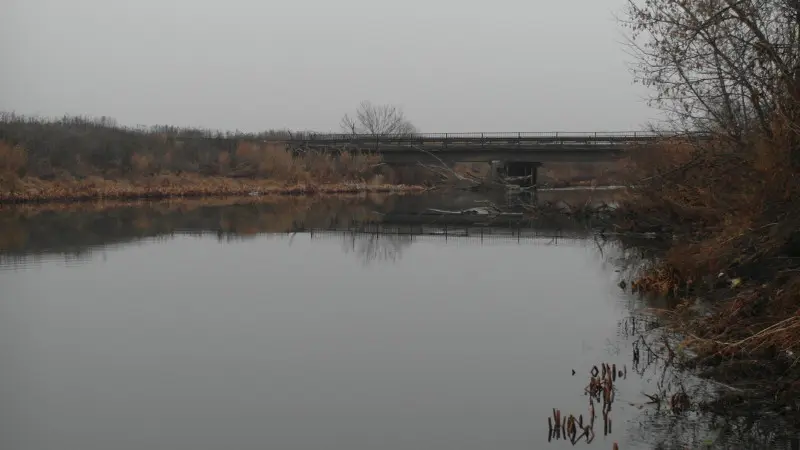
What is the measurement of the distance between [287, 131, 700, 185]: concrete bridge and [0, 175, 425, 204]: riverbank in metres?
4.05

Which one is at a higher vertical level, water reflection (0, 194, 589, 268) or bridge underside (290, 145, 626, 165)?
bridge underside (290, 145, 626, 165)

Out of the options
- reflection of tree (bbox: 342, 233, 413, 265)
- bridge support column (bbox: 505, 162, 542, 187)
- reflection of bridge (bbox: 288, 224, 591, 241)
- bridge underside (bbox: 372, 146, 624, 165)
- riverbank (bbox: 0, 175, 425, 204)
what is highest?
bridge underside (bbox: 372, 146, 624, 165)

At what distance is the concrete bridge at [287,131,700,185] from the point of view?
2852 inches

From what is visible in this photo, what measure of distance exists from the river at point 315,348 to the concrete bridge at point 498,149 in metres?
42.0

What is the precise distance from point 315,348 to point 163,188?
52837 mm

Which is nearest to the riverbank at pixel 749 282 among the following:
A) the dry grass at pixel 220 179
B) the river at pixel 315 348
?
the river at pixel 315 348

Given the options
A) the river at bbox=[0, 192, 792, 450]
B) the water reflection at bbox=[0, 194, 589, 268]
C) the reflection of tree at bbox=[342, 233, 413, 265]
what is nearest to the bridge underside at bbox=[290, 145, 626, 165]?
the water reflection at bbox=[0, 194, 589, 268]

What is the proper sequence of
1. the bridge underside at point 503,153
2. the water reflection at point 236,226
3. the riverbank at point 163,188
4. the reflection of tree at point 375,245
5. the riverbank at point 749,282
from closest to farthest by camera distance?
the riverbank at point 749,282 → the reflection of tree at point 375,245 → the water reflection at point 236,226 → the riverbank at point 163,188 → the bridge underside at point 503,153

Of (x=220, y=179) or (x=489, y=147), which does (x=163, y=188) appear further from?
(x=489, y=147)

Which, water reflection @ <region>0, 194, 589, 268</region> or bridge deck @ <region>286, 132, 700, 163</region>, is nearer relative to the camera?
water reflection @ <region>0, 194, 589, 268</region>

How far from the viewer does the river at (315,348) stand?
36.6 ft

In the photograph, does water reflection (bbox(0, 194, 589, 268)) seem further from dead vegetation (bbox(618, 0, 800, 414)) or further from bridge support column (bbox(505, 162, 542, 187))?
bridge support column (bbox(505, 162, 542, 187))

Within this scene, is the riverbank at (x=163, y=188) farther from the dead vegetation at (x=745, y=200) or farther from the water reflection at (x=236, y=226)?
the dead vegetation at (x=745, y=200)

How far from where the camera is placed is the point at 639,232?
1185 inches
